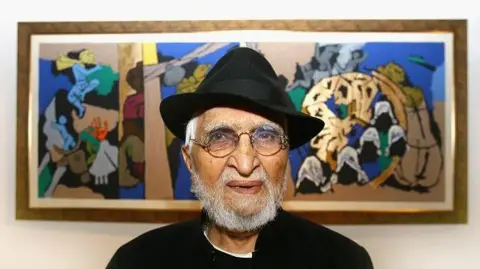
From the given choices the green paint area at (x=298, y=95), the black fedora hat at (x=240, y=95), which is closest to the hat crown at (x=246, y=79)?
the black fedora hat at (x=240, y=95)

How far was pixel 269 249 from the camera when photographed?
125cm

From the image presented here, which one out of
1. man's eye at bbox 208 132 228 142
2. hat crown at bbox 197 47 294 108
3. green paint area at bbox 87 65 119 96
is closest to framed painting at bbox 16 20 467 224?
green paint area at bbox 87 65 119 96

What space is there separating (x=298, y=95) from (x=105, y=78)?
1.97 ft

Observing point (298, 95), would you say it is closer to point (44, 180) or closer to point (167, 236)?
point (167, 236)

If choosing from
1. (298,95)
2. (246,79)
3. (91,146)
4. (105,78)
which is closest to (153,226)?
(91,146)

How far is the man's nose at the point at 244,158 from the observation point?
3.67 feet

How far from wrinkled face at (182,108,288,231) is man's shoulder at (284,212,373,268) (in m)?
0.16

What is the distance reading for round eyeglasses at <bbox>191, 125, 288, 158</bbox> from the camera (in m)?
1.15

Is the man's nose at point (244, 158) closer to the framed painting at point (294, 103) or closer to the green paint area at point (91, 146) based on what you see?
the framed painting at point (294, 103)

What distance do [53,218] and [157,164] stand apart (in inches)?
15.0

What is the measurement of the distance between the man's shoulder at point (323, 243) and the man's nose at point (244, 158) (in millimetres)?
262

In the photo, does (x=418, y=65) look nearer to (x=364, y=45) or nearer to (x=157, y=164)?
(x=364, y=45)

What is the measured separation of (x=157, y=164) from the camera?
169cm

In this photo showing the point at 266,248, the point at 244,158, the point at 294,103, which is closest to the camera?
the point at 244,158
